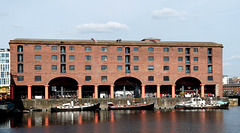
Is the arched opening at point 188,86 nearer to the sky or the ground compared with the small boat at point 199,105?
nearer to the sky

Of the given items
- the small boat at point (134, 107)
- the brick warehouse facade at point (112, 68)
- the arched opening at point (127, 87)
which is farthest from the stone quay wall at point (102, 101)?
the arched opening at point (127, 87)

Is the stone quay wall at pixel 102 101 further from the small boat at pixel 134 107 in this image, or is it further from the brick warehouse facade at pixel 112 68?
the brick warehouse facade at pixel 112 68

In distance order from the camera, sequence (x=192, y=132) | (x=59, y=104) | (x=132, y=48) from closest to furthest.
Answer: (x=192, y=132) → (x=59, y=104) → (x=132, y=48)

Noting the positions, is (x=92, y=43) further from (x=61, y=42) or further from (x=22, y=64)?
(x=22, y=64)

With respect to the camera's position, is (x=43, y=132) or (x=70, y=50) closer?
(x=43, y=132)

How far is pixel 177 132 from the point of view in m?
53.5

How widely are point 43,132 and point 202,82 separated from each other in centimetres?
7013

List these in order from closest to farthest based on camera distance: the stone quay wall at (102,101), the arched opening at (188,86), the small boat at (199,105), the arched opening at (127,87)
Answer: the stone quay wall at (102,101) → the small boat at (199,105) → the arched opening at (127,87) → the arched opening at (188,86)

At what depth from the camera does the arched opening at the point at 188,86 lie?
117 meters

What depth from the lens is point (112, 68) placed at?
108 meters

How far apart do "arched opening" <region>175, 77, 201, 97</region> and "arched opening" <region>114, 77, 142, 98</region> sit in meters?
13.9

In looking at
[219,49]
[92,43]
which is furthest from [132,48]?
[219,49]

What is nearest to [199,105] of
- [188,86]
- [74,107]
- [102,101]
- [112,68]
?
[188,86]

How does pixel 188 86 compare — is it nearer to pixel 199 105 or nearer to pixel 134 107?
pixel 199 105
